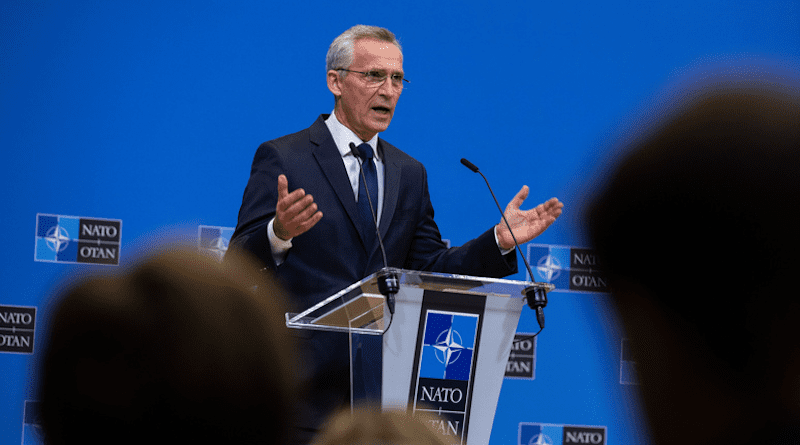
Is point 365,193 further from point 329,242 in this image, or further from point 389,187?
point 329,242

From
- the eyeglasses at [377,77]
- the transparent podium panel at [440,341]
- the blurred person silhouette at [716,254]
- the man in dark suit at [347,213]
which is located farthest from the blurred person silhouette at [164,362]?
the eyeglasses at [377,77]

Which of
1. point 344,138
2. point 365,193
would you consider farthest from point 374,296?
point 344,138

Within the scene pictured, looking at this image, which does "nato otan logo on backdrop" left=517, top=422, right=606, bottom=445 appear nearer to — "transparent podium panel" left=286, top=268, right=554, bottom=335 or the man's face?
the man's face

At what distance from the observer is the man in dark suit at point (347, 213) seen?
207 centimetres

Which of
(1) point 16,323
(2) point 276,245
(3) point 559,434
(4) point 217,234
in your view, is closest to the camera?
(2) point 276,245

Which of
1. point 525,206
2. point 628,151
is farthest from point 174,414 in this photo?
point 525,206

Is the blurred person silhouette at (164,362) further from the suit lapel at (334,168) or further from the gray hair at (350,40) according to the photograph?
the gray hair at (350,40)

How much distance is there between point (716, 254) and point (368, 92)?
1.86 metres

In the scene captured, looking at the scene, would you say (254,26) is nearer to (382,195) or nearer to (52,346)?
(382,195)

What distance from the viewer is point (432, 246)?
2414mm

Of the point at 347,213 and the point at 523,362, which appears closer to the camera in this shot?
the point at 347,213

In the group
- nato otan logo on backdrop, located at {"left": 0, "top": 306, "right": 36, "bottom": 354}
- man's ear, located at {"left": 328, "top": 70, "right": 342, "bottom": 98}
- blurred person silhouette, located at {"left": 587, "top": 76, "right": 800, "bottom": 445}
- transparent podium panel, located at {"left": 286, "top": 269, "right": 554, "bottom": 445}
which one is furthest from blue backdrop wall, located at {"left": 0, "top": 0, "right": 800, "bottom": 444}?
blurred person silhouette, located at {"left": 587, "top": 76, "right": 800, "bottom": 445}

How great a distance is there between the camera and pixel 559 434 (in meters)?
3.58

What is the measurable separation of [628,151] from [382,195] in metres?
1.68
